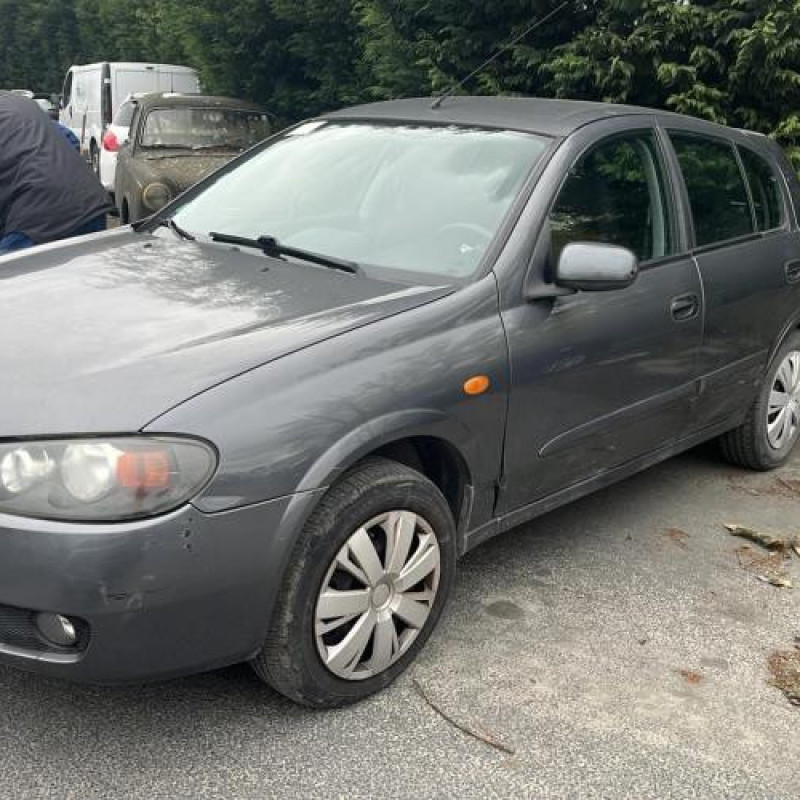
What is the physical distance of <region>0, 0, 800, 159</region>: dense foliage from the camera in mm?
6719

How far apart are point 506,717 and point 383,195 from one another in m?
1.74

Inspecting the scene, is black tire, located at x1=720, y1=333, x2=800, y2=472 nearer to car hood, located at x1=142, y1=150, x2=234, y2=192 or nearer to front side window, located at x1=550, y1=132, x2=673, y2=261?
front side window, located at x1=550, y1=132, x2=673, y2=261

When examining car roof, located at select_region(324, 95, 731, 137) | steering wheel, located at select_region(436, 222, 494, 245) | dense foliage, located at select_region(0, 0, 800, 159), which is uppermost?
dense foliage, located at select_region(0, 0, 800, 159)

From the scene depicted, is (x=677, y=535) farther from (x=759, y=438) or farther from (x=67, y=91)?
(x=67, y=91)

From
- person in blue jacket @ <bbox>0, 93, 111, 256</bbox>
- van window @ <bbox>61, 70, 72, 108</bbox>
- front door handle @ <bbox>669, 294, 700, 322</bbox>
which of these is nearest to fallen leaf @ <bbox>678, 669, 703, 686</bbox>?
front door handle @ <bbox>669, 294, 700, 322</bbox>

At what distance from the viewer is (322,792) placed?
8.00 feet

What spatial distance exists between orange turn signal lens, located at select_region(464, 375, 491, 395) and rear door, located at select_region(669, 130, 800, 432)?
1295mm

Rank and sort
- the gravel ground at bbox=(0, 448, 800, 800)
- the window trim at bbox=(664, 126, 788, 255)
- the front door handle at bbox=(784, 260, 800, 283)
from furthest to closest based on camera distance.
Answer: the front door handle at bbox=(784, 260, 800, 283) → the window trim at bbox=(664, 126, 788, 255) → the gravel ground at bbox=(0, 448, 800, 800)

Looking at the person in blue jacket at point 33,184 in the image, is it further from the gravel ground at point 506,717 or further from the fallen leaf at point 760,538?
the fallen leaf at point 760,538

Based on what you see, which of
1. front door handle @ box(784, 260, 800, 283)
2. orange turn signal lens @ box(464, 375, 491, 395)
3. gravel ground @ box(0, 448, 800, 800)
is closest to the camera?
gravel ground @ box(0, 448, 800, 800)

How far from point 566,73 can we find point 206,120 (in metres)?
4.51

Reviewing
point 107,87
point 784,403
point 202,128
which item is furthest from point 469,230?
point 107,87

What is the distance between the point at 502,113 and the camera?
372cm

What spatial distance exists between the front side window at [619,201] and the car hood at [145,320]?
0.65 metres
